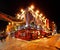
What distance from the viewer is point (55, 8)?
6.05m

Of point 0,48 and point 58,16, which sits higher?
point 58,16

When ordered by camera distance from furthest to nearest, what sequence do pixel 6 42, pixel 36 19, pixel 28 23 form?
pixel 36 19 < pixel 28 23 < pixel 6 42

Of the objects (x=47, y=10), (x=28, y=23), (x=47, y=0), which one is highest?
(x=47, y=0)

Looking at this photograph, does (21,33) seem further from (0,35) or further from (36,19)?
(36,19)

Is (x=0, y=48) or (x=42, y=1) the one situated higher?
(x=42, y=1)

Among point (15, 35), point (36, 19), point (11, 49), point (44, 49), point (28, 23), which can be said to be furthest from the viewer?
point (36, 19)

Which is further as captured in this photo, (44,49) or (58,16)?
(58,16)

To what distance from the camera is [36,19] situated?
9.77 feet

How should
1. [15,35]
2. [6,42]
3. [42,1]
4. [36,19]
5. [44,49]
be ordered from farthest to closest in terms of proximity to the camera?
[42,1]
[36,19]
[15,35]
[6,42]
[44,49]

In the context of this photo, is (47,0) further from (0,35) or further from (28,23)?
(0,35)

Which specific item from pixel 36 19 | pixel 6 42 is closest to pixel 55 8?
pixel 36 19

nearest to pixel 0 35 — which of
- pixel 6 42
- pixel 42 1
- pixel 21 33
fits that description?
pixel 6 42

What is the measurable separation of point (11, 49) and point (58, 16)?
4588 millimetres

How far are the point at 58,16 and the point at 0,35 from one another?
4.36m
